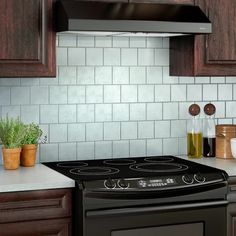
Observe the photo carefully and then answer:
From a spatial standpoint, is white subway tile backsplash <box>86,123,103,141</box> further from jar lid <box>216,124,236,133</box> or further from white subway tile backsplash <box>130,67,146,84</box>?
jar lid <box>216,124,236,133</box>

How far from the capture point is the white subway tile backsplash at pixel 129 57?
4074 millimetres

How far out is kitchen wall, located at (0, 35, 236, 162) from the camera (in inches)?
154

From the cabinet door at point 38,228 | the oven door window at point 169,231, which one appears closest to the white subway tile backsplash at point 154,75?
the oven door window at point 169,231

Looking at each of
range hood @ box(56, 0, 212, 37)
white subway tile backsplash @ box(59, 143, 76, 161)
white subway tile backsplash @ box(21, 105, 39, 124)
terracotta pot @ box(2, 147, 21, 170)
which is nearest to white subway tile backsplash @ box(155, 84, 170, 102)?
range hood @ box(56, 0, 212, 37)

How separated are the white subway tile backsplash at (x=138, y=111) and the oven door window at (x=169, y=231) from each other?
0.95 metres

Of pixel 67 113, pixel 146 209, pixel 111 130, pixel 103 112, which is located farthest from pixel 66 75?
pixel 146 209

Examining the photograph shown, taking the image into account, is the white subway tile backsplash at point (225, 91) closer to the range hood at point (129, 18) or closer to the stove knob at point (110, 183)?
the range hood at point (129, 18)

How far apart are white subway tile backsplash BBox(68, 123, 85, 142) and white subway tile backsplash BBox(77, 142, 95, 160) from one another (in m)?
0.04

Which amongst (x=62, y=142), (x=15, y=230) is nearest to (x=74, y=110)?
(x=62, y=142)

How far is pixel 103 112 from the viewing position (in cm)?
406

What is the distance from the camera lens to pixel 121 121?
4.11 metres

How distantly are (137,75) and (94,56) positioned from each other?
12.7 inches

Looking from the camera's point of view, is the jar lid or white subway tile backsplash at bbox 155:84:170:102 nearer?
the jar lid

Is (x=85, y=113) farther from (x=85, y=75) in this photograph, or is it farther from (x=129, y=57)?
(x=129, y=57)
